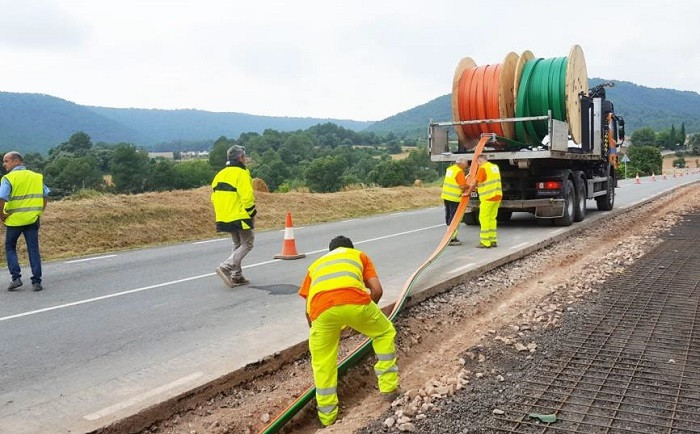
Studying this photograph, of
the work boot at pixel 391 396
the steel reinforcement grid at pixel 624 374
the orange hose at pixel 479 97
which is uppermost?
the orange hose at pixel 479 97

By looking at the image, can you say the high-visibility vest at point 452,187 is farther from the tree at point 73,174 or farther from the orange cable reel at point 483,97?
the tree at point 73,174

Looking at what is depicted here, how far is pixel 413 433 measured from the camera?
11.8 feet

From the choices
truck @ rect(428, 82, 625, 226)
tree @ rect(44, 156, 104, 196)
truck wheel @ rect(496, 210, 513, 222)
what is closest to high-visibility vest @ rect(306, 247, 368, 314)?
truck @ rect(428, 82, 625, 226)

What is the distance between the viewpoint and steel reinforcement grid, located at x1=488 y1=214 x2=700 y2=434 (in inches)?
147

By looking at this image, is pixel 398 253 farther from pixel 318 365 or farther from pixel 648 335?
pixel 318 365

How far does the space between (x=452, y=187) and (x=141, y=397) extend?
7070 mm

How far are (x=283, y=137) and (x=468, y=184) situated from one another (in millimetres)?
68790

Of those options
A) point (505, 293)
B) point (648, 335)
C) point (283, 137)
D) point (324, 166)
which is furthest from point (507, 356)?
point (283, 137)

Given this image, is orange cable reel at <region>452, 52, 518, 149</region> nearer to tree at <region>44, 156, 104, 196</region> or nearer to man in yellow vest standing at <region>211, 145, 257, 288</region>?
man in yellow vest standing at <region>211, 145, 257, 288</region>

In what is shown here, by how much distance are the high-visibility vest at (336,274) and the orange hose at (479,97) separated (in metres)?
8.62

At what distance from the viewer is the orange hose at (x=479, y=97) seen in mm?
11953

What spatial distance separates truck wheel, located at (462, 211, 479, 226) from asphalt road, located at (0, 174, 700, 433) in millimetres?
2110

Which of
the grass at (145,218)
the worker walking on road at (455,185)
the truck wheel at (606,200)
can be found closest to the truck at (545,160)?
the worker walking on road at (455,185)

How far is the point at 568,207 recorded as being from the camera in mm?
12492
